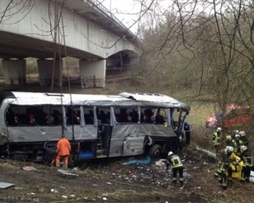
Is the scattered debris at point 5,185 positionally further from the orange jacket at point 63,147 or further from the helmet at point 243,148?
the helmet at point 243,148

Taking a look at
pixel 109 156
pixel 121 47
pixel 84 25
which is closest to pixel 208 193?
pixel 109 156

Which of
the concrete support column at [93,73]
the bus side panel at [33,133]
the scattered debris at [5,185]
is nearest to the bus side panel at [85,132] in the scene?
the bus side panel at [33,133]

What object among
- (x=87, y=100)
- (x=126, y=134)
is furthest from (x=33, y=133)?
(x=126, y=134)

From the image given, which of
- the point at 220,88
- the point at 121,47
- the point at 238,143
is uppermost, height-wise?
the point at 121,47

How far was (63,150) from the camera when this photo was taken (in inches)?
504

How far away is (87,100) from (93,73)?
2472 cm

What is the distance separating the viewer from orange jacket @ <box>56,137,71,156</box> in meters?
12.8

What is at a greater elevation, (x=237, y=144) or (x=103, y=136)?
(x=103, y=136)

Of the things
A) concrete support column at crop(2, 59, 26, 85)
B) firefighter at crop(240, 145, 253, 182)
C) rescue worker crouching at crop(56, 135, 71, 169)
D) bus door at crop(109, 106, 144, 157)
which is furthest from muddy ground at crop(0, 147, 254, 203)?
concrete support column at crop(2, 59, 26, 85)

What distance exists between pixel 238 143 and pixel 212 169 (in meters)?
1.50

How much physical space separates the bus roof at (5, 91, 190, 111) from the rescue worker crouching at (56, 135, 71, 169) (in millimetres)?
1473

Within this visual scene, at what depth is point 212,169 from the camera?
14320 mm

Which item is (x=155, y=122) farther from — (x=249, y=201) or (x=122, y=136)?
(x=249, y=201)

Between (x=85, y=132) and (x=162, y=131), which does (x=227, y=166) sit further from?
(x=85, y=132)
